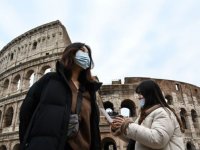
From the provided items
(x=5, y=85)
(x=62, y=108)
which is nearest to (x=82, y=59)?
(x=62, y=108)

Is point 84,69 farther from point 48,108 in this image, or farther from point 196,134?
point 196,134

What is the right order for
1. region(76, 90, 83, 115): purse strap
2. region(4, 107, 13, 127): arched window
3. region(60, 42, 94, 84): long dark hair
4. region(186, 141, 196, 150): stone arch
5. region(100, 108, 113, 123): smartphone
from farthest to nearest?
region(186, 141, 196, 150): stone arch
region(4, 107, 13, 127): arched window
region(100, 108, 113, 123): smartphone
region(60, 42, 94, 84): long dark hair
region(76, 90, 83, 115): purse strap

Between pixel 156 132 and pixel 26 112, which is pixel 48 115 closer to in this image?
pixel 26 112

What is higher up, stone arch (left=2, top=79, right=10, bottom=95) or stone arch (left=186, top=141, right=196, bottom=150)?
stone arch (left=2, top=79, right=10, bottom=95)

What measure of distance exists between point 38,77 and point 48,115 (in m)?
18.3

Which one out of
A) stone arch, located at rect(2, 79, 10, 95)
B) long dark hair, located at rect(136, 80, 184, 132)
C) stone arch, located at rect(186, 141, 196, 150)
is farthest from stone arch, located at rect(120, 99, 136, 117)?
long dark hair, located at rect(136, 80, 184, 132)

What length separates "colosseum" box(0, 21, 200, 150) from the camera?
19109mm

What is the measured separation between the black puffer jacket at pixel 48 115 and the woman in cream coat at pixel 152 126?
14.3 inches

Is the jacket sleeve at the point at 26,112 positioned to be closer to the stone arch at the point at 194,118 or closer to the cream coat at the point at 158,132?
the cream coat at the point at 158,132

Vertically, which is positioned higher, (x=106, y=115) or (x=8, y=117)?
(x=8, y=117)

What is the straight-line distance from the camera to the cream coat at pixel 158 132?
7.00 ft

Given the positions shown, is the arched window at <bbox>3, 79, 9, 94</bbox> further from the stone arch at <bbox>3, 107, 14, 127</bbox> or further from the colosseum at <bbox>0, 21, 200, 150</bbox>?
the stone arch at <bbox>3, 107, 14, 127</bbox>

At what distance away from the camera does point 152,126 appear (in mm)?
2242

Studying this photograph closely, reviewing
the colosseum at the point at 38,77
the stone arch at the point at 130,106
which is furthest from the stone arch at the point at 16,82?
the stone arch at the point at 130,106
